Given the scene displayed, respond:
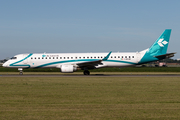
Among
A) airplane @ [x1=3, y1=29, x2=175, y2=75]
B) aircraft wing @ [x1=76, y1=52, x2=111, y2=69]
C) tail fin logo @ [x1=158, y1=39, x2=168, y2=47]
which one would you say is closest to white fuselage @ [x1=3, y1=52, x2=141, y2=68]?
airplane @ [x1=3, y1=29, x2=175, y2=75]

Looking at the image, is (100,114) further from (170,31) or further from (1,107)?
(170,31)

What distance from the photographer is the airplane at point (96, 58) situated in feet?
114

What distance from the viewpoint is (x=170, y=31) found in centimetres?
3609

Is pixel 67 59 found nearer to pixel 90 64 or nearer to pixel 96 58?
pixel 90 64

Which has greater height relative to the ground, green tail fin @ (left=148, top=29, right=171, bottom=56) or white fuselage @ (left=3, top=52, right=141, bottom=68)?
green tail fin @ (left=148, top=29, right=171, bottom=56)

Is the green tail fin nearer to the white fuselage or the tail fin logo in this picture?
the tail fin logo

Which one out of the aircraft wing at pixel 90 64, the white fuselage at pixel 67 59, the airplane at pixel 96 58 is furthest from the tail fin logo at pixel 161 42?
the aircraft wing at pixel 90 64

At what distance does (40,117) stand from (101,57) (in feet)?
90.4

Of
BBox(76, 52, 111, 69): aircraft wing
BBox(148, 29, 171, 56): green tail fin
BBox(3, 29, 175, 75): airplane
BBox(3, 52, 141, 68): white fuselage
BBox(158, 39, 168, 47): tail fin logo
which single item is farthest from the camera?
BBox(158, 39, 168, 47): tail fin logo

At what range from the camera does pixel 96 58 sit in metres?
35.3

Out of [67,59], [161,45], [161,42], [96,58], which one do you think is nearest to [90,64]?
[96,58]

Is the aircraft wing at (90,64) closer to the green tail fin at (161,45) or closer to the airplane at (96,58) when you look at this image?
the airplane at (96,58)

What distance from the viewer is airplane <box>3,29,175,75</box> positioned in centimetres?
3466

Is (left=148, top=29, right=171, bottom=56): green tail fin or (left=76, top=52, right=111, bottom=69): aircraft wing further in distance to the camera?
(left=148, top=29, right=171, bottom=56): green tail fin
